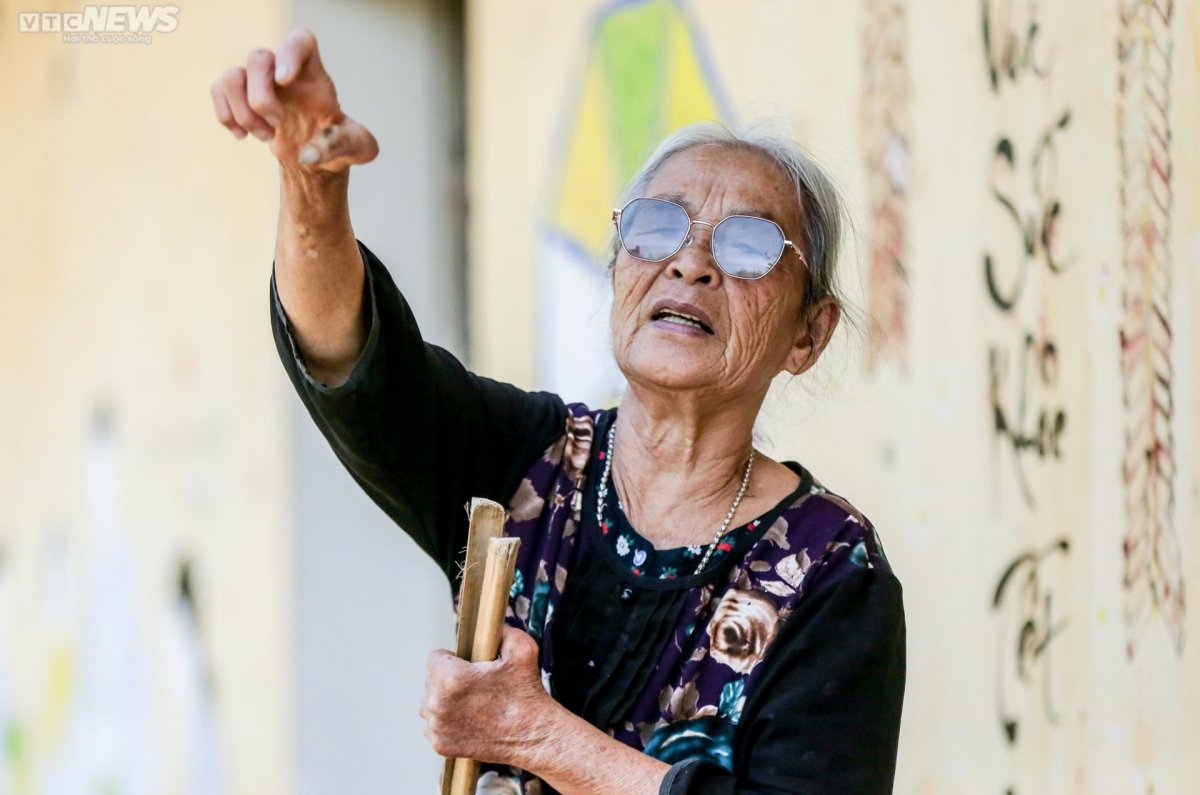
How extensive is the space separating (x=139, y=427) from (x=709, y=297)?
→ 11.3ft

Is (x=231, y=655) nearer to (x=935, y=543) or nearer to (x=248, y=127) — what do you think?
(x=935, y=543)

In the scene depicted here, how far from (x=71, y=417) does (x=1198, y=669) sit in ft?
13.7

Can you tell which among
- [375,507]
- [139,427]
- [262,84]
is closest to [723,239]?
[262,84]

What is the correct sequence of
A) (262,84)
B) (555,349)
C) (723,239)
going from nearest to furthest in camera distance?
(262,84), (723,239), (555,349)

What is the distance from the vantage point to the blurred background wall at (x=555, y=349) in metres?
2.93

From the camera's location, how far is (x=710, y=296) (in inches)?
75.2

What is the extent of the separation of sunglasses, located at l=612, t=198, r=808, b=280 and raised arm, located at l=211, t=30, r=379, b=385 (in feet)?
1.48

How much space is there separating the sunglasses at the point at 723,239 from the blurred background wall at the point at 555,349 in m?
0.32

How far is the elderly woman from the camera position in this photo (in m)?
1.65

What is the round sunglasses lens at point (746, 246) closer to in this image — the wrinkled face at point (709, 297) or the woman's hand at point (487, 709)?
the wrinkled face at point (709, 297)

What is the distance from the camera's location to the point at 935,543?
304 cm

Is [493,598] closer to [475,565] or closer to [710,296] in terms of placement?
[475,565]

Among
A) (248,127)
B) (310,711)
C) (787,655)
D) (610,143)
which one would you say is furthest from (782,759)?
(310,711)
